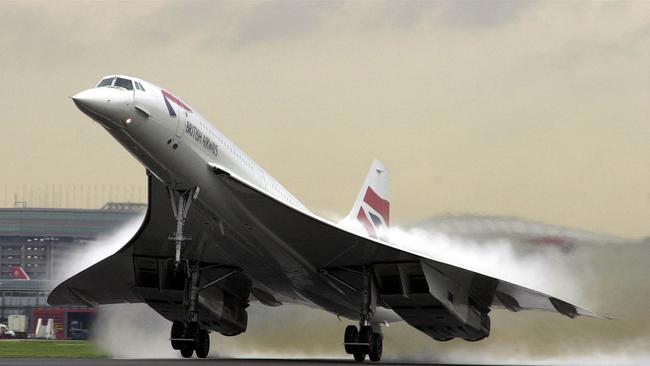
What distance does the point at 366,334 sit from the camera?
17703mm

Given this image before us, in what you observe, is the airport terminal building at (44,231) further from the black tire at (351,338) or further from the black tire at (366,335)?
the black tire at (366,335)

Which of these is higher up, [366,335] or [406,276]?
[406,276]

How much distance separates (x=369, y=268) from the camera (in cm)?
1845

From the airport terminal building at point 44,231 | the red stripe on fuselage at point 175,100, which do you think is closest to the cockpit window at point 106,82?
the red stripe on fuselage at point 175,100

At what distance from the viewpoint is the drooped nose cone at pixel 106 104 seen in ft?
46.4

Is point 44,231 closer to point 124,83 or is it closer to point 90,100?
point 124,83

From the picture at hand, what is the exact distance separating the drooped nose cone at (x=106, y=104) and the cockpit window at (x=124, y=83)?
122mm

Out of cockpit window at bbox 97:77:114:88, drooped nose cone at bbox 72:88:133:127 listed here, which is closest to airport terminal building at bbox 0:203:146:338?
cockpit window at bbox 97:77:114:88

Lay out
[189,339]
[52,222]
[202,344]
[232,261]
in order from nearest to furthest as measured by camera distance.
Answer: [232,261] < [189,339] < [202,344] < [52,222]

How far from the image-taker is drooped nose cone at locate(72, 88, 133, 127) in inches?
556

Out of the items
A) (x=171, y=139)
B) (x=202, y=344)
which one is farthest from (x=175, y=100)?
(x=202, y=344)

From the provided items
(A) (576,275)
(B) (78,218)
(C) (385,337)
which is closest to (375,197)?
(C) (385,337)

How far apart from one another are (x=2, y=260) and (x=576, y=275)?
7242 cm

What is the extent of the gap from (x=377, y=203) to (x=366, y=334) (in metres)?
6.43
